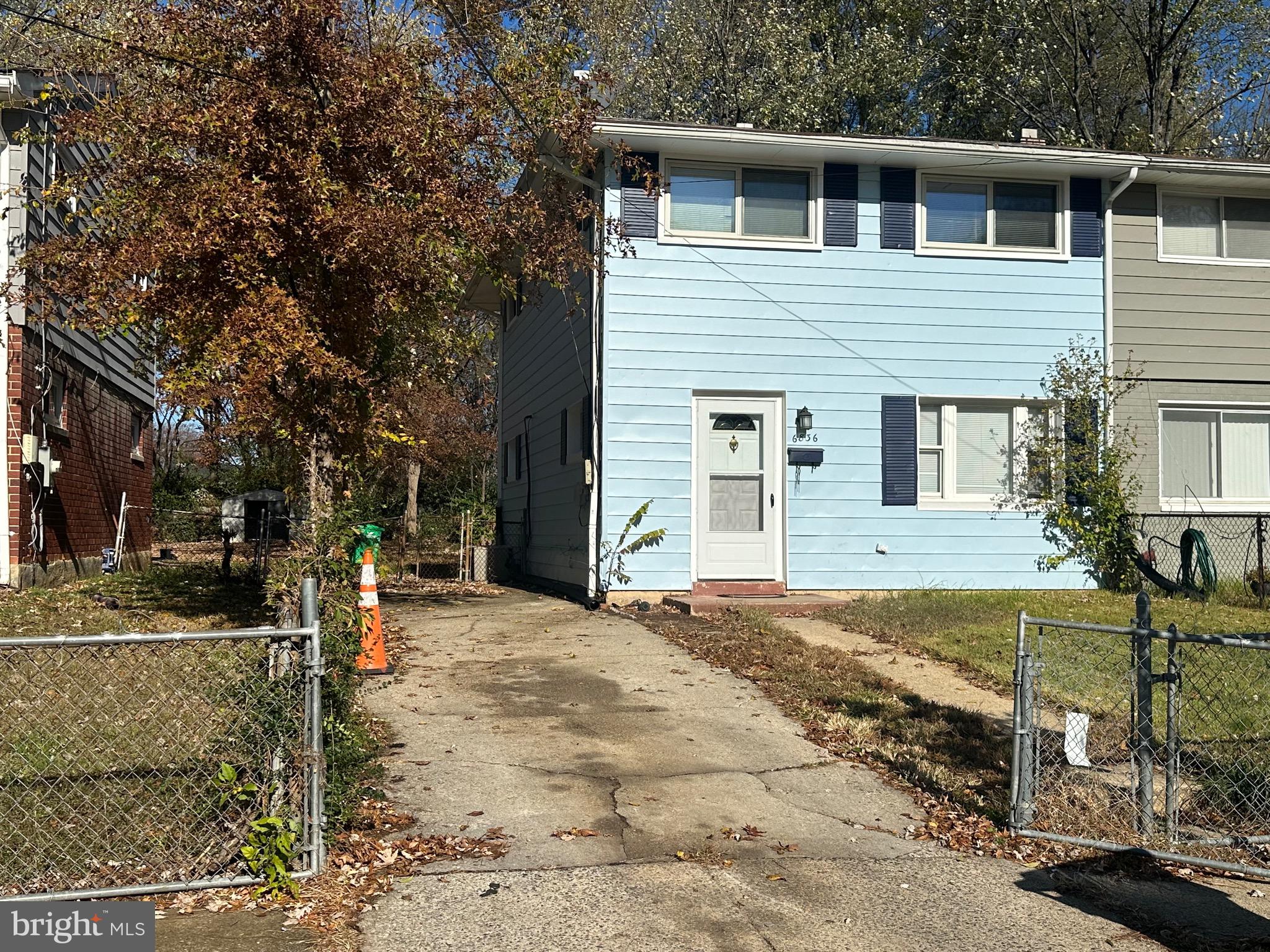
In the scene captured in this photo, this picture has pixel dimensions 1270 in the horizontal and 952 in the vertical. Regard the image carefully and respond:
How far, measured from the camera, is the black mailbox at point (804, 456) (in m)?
13.6

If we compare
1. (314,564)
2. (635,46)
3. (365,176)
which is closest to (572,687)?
(314,564)

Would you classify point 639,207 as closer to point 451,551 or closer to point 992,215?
point 992,215

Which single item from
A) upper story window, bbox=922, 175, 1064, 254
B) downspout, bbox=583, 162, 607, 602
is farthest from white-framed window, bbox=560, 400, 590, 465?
upper story window, bbox=922, 175, 1064, 254

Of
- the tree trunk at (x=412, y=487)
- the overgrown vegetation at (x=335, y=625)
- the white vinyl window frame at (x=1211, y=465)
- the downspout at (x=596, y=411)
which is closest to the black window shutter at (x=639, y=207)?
the downspout at (x=596, y=411)

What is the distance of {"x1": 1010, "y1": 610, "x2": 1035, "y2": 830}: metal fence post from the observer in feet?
17.8

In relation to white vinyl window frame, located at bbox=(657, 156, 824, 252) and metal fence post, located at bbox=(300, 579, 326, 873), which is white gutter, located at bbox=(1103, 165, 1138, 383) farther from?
metal fence post, located at bbox=(300, 579, 326, 873)

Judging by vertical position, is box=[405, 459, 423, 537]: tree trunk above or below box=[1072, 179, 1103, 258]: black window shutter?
below

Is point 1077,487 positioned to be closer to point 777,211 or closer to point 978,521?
point 978,521

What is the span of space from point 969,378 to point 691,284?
3.67 metres

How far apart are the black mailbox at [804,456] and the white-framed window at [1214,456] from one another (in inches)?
181

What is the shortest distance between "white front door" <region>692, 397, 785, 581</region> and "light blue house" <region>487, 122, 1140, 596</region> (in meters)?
0.02

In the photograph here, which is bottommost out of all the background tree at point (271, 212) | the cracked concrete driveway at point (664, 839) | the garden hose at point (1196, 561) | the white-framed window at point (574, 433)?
the cracked concrete driveway at point (664, 839)

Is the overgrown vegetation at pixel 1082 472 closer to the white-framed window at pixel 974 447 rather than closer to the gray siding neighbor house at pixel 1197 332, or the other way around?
the white-framed window at pixel 974 447

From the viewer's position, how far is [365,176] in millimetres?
10562
